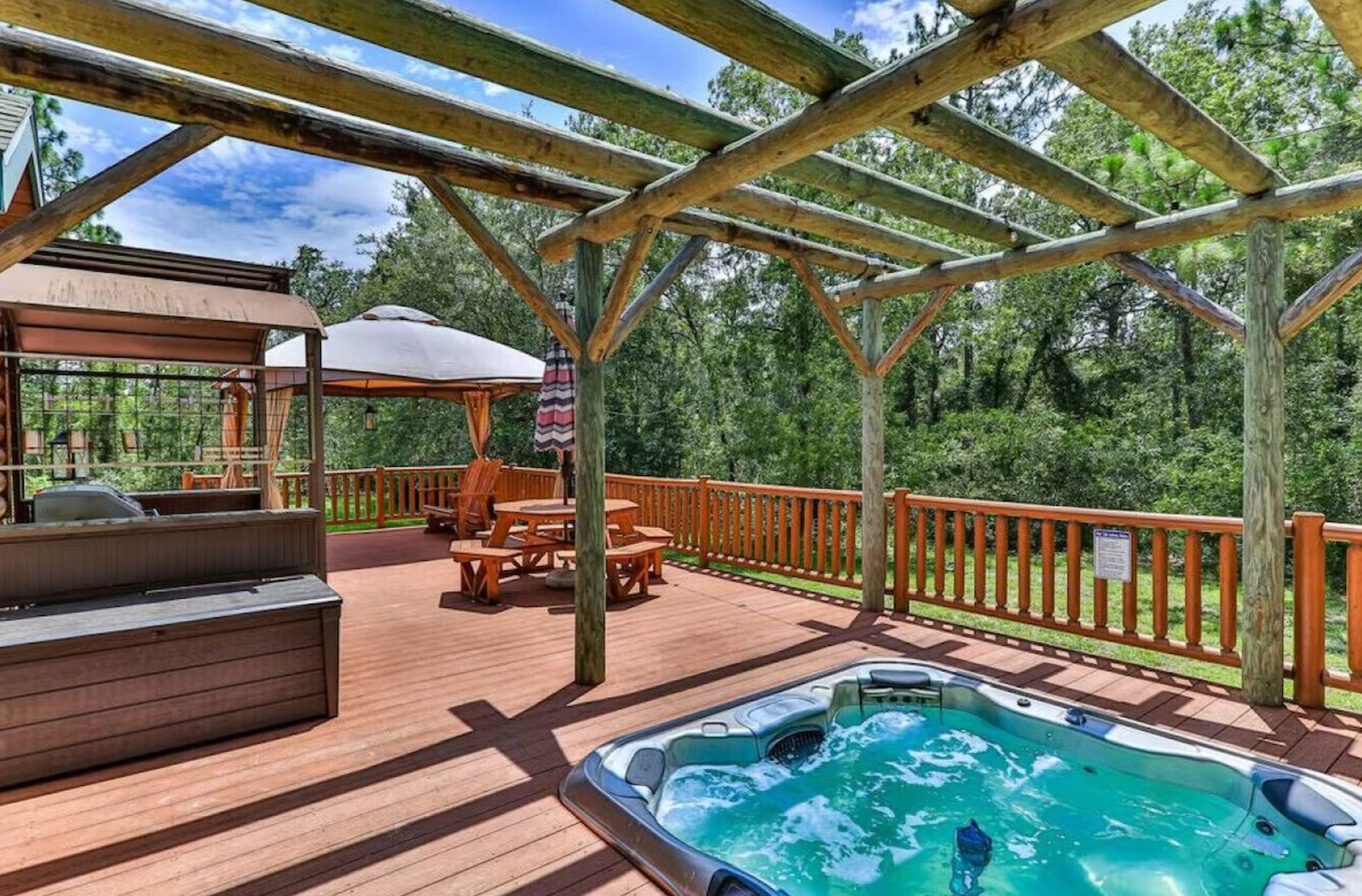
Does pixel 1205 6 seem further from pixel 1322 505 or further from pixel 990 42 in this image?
pixel 990 42

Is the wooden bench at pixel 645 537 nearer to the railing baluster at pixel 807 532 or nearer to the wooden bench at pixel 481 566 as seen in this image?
the wooden bench at pixel 481 566

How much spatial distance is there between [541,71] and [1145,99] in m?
2.16

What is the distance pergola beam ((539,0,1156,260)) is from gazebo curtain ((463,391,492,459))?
18.6 ft

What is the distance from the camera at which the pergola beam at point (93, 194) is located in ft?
6.95

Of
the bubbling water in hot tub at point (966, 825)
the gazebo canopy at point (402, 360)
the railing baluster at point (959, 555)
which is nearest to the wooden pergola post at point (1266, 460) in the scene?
the bubbling water in hot tub at point (966, 825)

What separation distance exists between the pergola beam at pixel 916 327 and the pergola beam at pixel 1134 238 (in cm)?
10

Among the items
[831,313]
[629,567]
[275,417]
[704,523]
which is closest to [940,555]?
[831,313]

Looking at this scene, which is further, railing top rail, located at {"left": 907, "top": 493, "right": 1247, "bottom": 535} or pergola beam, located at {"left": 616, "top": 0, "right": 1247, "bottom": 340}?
railing top rail, located at {"left": 907, "top": 493, "right": 1247, "bottom": 535}

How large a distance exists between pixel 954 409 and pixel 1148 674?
33.1 ft

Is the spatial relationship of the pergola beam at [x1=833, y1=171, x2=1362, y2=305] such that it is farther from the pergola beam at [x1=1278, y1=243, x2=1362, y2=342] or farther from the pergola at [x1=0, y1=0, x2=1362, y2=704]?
the pergola beam at [x1=1278, y1=243, x2=1362, y2=342]

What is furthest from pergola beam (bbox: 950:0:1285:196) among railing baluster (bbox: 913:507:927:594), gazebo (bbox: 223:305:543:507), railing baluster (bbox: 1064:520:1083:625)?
gazebo (bbox: 223:305:543:507)

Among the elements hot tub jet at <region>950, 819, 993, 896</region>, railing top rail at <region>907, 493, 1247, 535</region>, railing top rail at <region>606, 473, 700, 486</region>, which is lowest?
hot tub jet at <region>950, 819, 993, 896</region>

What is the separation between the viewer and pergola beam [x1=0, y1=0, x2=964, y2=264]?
193 cm

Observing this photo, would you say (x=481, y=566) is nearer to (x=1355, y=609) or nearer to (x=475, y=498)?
(x=475, y=498)
